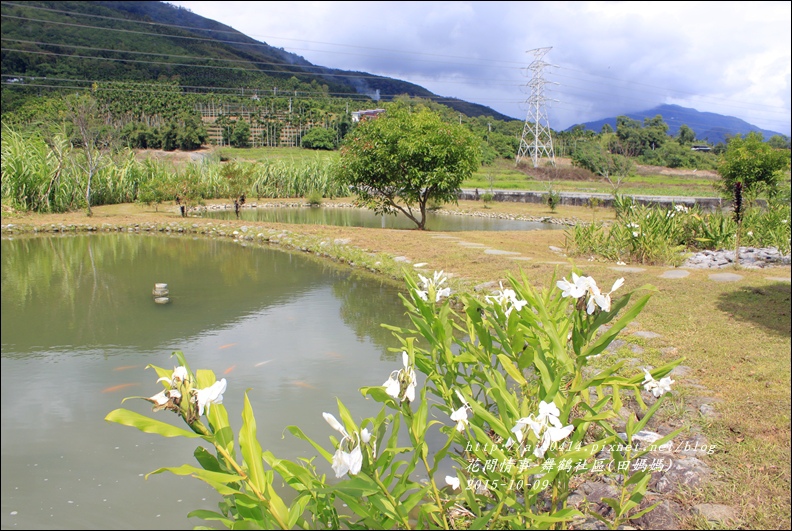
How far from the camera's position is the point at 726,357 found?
11.3 ft

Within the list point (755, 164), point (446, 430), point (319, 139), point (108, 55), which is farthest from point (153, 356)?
point (108, 55)

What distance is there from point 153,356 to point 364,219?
475 inches

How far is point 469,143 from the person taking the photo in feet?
39.1

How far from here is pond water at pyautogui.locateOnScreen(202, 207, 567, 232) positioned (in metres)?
14.8

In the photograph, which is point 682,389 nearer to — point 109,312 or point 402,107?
point 109,312

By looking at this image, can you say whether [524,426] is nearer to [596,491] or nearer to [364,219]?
[596,491]

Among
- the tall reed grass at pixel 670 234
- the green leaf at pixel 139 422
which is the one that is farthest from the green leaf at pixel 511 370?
the tall reed grass at pixel 670 234

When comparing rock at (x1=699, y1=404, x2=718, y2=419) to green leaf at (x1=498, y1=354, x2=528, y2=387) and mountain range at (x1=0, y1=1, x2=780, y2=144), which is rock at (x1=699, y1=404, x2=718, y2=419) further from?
mountain range at (x1=0, y1=1, x2=780, y2=144)

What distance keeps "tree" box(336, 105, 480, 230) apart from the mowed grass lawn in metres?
3.95

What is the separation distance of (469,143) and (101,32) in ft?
164

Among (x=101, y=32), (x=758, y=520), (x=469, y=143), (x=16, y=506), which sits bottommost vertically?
(x=16, y=506)

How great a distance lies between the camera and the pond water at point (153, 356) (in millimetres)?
2676

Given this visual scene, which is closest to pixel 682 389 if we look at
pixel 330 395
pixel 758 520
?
pixel 758 520

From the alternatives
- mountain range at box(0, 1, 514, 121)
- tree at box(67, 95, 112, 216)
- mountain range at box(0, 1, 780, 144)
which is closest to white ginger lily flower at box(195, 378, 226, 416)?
tree at box(67, 95, 112, 216)
